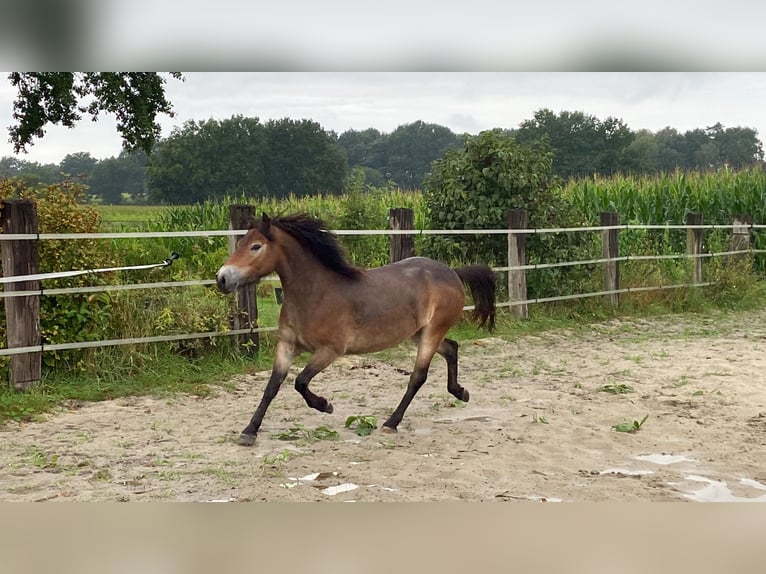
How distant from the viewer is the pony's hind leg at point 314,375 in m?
3.72

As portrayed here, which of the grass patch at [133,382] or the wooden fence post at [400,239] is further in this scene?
the wooden fence post at [400,239]

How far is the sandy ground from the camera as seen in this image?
10.1ft

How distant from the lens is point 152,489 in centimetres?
308

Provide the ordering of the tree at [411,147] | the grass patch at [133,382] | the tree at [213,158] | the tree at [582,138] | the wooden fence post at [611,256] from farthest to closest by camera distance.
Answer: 1. the tree at [582,138]
2. the tree at [411,147]
3. the tree at [213,158]
4. the wooden fence post at [611,256]
5. the grass patch at [133,382]

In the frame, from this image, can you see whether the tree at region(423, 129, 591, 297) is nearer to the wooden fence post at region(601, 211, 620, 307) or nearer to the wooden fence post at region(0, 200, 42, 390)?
the wooden fence post at region(601, 211, 620, 307)

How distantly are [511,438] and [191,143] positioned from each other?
19.2 m

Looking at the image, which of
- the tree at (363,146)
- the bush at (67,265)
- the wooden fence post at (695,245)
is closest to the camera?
the bush at (67,265)

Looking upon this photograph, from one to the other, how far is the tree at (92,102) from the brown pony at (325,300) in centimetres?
741

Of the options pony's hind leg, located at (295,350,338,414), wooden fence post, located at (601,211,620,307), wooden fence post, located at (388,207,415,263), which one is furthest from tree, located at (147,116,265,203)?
pony's hind leg, located at (295,350,338,414)

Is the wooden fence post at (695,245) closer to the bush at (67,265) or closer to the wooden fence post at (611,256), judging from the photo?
the wooden fence post at (611,256)

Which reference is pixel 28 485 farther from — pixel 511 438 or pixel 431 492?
pixel 511 438

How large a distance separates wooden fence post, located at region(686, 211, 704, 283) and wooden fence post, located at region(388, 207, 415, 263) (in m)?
4.78

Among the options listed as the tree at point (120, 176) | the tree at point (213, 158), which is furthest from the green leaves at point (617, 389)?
the tree at point (213, 158)

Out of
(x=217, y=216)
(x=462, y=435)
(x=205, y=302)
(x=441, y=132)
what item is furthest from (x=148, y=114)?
(x=441, y=132)
